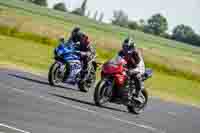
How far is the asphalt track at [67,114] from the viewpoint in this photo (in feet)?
43.0

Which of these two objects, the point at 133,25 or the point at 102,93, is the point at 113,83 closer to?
the point at 102,93

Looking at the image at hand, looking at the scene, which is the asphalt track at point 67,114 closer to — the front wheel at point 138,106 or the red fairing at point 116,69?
the front wheel at point 138,106

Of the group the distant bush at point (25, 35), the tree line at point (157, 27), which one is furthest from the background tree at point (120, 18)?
the distant bush at point (25, 35)

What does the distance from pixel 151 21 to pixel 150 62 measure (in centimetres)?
11522

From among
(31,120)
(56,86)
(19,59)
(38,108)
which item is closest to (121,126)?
(38,108)

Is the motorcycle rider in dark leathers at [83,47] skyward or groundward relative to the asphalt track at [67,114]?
skyward

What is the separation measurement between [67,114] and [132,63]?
3680 millimetres

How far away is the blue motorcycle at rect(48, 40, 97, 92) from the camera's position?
2080 centimetres

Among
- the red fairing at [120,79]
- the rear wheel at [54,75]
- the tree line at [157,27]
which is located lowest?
the tree line at [157,27]

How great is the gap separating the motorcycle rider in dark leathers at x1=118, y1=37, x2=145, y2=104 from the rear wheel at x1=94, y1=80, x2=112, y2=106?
53 centimetres

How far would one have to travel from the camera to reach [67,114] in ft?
49.9

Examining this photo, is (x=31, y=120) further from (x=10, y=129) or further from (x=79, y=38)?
(x=79, y=38)

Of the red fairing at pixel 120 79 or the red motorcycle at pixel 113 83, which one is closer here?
the red motorcycle at pixel 113 83

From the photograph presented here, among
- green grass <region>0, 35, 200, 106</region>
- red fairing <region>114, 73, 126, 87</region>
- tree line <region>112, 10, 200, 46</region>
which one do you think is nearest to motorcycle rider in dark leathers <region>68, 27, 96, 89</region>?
red fairing <region>114, 73, 126, 87</region>
